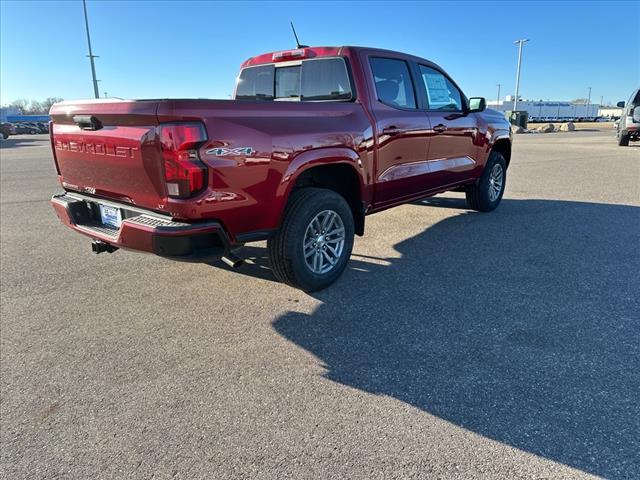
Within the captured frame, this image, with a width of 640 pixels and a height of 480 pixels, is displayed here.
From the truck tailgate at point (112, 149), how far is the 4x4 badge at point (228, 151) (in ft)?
1.08

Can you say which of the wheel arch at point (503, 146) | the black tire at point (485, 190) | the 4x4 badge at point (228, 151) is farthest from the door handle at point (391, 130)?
the wheel arch at point (503, 146)

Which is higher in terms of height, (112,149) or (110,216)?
(112,149)

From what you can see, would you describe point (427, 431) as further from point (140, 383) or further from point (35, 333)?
point (35, 333)

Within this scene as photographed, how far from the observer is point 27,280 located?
4395 millimetres

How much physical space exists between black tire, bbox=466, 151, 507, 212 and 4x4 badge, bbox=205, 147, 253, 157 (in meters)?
4.48

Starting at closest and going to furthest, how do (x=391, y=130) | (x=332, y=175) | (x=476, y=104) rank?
(x=332, y=175)
(x=391, y=130)
(x=476, y=104)

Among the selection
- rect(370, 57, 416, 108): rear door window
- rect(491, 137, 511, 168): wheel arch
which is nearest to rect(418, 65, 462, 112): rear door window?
rect(370, 57, 416, 108): rear door window

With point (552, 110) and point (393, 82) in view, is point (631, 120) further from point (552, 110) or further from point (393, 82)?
point (552, 110)

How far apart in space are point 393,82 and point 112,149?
2.85 metres

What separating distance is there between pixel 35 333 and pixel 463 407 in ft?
9.78

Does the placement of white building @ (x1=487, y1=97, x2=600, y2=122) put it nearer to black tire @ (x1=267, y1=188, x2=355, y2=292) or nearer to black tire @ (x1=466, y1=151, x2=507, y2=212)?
black tire @ (x1=466, y1=151, x2=507, y2=212)

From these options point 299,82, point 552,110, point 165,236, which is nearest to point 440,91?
point 299,82

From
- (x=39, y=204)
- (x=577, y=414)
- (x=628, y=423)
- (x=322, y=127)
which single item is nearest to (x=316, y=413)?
(x=577, y=414)

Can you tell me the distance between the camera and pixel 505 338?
10.4ft
